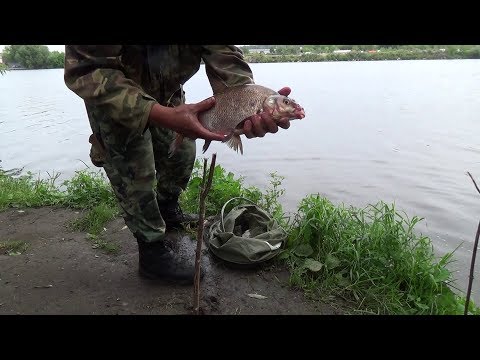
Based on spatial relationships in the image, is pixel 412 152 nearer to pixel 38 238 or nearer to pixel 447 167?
pixel 447 167

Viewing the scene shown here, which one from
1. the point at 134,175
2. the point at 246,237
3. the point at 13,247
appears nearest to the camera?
the point at 134,175

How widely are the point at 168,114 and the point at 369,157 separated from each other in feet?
22.5

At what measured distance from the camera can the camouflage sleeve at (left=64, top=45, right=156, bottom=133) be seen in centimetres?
246

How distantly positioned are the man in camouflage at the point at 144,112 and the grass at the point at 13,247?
4.50ft

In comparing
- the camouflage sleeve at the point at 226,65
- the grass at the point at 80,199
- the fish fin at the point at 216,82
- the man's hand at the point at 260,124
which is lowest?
the grass at the point at 80,199

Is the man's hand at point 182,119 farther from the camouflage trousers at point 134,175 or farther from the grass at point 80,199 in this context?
the grass at point 80,199

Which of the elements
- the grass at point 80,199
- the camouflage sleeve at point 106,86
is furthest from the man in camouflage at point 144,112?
the grass at point 80,199

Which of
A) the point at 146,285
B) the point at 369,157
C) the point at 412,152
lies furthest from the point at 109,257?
the point at 412,152

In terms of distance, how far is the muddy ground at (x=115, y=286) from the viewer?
9.54 feet

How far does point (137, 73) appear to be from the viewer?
2979 mm

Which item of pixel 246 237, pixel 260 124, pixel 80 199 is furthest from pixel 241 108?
pixel 80 199

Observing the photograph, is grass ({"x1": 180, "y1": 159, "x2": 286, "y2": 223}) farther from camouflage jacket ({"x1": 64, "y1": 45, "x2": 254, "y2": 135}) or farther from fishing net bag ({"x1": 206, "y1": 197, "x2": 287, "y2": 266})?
camouflage jacket ({"x1": 64, "y1": 45, "x2": 254, "y2": 135})

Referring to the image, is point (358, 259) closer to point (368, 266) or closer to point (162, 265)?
point (368, 266)

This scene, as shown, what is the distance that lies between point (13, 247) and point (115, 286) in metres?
1.39
